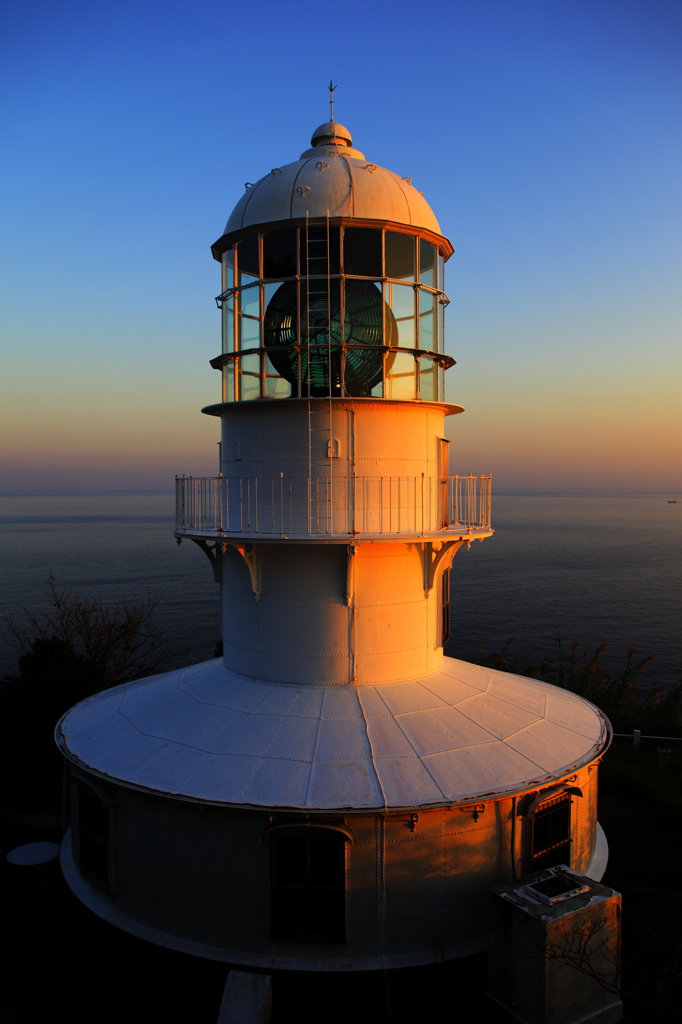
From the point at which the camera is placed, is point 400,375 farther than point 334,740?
Yes

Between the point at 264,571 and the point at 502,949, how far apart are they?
583 cm

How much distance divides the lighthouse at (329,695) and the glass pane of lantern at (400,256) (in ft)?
0.11

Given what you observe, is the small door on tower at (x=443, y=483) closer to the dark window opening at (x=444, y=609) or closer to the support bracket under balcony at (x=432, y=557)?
the support bracket under balcony at (x=432, y=557)

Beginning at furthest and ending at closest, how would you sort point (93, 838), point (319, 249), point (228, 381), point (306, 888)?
point (228, 381) < point (319, 249) < point (93, 838) < point (306, 888)

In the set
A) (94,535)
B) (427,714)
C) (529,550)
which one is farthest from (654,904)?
(94,535)

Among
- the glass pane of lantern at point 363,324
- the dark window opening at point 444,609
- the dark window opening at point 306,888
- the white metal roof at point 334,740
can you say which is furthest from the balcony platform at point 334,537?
the dark window opening at point 306,888

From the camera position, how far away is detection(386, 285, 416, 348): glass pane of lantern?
32.2 feet

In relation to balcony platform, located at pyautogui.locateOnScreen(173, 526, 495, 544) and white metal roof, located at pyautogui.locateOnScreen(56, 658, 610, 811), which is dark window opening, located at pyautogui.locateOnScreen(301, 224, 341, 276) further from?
white metal roof, located at pyautogui.locateOnScreen(56, 658, 610, 811)

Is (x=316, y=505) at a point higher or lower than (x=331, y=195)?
lower

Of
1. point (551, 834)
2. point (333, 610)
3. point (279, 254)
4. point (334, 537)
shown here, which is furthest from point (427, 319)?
point (551, 834)

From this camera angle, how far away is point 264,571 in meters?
9.98

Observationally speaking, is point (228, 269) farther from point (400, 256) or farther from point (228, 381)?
point (400, 256)

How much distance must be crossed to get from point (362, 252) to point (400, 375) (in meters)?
1.98

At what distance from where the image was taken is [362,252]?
979 centimetres
